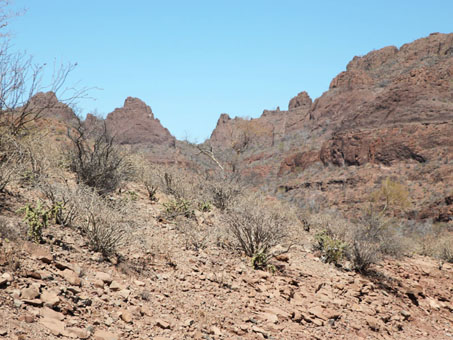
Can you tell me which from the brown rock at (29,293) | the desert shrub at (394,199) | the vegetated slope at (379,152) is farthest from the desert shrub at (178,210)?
the desert shrub at (394,199)

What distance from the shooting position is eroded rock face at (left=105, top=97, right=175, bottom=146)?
64.0 meters

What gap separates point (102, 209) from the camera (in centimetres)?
467

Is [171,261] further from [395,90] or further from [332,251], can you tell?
[395,90]

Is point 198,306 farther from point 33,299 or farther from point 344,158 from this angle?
point 344,158

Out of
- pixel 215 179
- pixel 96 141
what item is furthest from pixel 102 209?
pixel 215 179

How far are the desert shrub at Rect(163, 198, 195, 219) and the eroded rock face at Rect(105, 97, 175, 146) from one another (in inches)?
2145

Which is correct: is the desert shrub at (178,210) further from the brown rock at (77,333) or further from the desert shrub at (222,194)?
Result: the brown rock at (77,333)

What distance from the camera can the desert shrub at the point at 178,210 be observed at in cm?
688

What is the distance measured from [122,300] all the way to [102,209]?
1.55 meters

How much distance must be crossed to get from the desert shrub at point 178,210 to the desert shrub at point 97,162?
50.7 inches

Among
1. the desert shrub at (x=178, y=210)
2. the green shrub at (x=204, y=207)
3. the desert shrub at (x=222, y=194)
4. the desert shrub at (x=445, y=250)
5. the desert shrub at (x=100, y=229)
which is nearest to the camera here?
the desert shrub at (x=100, y=229)

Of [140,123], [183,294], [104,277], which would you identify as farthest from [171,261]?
[140,123]

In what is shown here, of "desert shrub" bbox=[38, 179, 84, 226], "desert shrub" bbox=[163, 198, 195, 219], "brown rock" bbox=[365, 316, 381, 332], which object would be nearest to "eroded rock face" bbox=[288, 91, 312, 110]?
"desert shrub" bbox=[163, 198, 195, 219]

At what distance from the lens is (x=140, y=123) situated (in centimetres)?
6794
